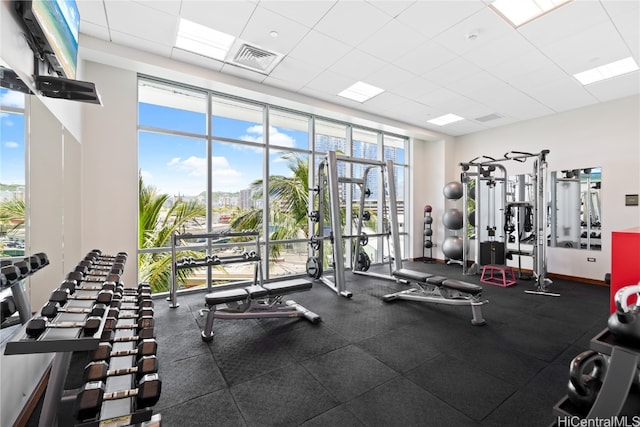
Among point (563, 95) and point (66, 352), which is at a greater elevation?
point (563, 95)

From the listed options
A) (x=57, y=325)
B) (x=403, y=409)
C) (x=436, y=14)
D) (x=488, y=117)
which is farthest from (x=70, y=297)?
(x=488, y=117)

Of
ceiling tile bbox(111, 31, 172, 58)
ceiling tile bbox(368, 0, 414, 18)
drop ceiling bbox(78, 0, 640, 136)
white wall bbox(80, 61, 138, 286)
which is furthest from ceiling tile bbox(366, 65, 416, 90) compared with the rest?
white wall bbox(80, 61, 138, 286)

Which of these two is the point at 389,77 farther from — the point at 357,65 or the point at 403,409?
the point at 403,409

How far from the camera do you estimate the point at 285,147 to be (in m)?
5.19

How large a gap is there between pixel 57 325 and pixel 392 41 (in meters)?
3.67

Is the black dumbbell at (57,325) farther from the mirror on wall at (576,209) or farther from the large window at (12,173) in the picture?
the mirror on wall at (576,209)

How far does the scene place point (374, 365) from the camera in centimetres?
230

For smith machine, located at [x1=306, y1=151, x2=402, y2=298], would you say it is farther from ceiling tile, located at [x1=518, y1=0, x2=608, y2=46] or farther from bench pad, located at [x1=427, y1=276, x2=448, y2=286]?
ceiling tile, located at [x1=518, y1=0, x2=608, y2=46]

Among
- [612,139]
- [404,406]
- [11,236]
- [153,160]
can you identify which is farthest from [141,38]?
[612,139]

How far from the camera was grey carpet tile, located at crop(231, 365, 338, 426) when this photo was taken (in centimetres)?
173

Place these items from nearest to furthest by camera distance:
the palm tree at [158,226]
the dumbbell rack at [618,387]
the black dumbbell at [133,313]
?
the dumbbell rack at [618,387] < the black dumbbell at [133,313] < the palm tree at [158,226]

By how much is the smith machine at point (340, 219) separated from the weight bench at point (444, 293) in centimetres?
59

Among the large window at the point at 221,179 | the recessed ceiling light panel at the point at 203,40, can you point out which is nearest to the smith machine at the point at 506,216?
the large window at the point at 221,179

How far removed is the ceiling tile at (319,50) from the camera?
324 cm
